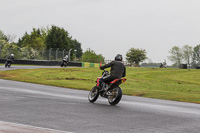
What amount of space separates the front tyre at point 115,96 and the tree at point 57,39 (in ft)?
314

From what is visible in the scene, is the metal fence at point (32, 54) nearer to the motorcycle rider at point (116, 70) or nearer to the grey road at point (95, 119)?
the motorcycle rider at point (116, 70)

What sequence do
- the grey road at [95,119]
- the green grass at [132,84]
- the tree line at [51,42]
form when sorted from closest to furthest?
1. the grey road at [95,119]
2. the green grass at [132,84]
3. the tree line at [51,42]

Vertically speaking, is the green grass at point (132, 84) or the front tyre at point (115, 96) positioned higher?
the front tyre at point (115, 96)

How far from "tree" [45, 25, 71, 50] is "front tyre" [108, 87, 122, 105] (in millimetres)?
95650

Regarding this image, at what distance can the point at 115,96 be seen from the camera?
39.2ft

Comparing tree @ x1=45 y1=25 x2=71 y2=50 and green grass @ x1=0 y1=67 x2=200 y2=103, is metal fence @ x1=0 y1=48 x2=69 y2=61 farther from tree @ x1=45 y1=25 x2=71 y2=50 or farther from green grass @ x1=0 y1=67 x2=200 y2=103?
tree @ x1=45 y1=25 x2=71 y2=50

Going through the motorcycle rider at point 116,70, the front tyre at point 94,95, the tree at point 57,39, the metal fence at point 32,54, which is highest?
the tree at point 57,39

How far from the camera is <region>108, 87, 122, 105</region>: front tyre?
1175cm

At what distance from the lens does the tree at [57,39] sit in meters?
107

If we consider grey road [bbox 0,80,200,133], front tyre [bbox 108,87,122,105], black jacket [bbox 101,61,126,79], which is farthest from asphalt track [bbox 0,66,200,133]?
black jacket [bbox 101,61,126,79]

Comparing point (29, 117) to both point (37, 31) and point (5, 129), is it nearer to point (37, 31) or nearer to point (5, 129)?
point (5, 129)

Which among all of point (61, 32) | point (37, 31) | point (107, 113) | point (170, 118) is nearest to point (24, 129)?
point (107, 113)

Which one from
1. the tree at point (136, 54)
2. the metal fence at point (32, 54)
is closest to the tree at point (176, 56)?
the tree at point (136, 54)

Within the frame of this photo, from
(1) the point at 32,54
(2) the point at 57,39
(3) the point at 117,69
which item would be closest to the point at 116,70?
(3) the point at 117,69
